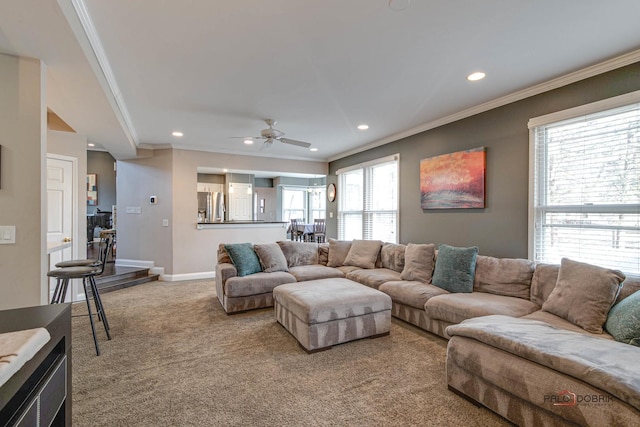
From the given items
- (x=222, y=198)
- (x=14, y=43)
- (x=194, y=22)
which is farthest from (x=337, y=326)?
(x=222, y=198)

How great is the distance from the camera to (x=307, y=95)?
3.44m

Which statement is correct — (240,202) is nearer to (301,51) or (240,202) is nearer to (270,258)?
(270,258)

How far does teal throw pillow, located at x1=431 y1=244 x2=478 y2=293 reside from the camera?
328cm

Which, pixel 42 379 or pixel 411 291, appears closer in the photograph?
pixel 42 379

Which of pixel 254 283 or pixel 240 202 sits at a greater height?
pixel 240 202

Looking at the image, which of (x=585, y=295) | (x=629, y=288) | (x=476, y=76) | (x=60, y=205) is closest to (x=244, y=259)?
(x=60, y=205)

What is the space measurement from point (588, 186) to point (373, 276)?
2440 mm

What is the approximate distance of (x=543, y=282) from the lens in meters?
2.78

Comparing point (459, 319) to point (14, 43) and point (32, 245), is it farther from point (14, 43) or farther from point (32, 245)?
point (14, 43)

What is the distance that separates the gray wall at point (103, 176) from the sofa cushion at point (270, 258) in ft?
21.2

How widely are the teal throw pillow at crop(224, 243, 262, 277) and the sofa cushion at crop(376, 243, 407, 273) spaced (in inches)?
73.9

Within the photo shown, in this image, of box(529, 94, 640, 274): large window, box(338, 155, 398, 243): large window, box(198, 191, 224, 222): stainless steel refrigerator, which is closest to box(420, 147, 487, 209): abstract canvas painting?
box(529, 94, 640, 274): large window

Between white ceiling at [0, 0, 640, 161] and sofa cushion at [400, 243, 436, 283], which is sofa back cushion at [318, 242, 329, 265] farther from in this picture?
white ceiling at [0, 0, 640, 161]

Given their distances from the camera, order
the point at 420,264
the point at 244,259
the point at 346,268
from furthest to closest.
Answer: the point at 346,268 → the point at 244,259 → the point at 420,264
